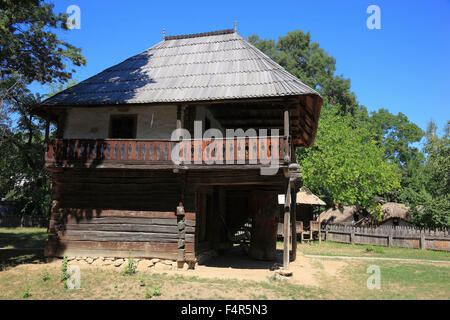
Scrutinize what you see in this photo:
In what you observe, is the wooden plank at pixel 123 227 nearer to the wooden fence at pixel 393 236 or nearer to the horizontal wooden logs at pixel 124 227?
the horizontal wooden logs at pixel 124 227

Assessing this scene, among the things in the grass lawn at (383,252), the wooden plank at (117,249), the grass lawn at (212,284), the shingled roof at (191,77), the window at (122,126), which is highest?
the shingled roof at (191,77)

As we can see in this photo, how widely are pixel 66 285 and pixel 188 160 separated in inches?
201

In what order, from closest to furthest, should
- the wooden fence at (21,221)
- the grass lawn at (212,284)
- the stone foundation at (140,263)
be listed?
1. the grass lawn at (212,284)
2. the stone foundation at (140,263)
3. the wooden fence at (21,221)

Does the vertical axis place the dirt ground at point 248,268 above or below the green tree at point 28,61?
below

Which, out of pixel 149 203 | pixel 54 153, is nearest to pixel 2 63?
pixel 54 153

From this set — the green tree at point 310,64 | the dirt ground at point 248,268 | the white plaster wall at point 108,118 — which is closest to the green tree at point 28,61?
the white plaster wall at point 108,118

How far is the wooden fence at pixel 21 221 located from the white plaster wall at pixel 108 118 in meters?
17.4

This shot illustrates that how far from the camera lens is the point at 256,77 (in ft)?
39.9

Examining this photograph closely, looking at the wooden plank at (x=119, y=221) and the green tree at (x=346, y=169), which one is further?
the green tree at (x=346, y=169)

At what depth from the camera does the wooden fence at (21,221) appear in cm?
2717

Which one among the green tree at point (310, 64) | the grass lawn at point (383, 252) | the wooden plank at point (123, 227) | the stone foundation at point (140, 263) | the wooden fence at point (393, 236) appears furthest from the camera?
the green tree at point (310, 64)

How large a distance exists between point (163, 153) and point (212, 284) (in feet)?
15.4

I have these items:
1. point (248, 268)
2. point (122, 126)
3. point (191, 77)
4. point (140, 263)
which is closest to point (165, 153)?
point (122, 126)
